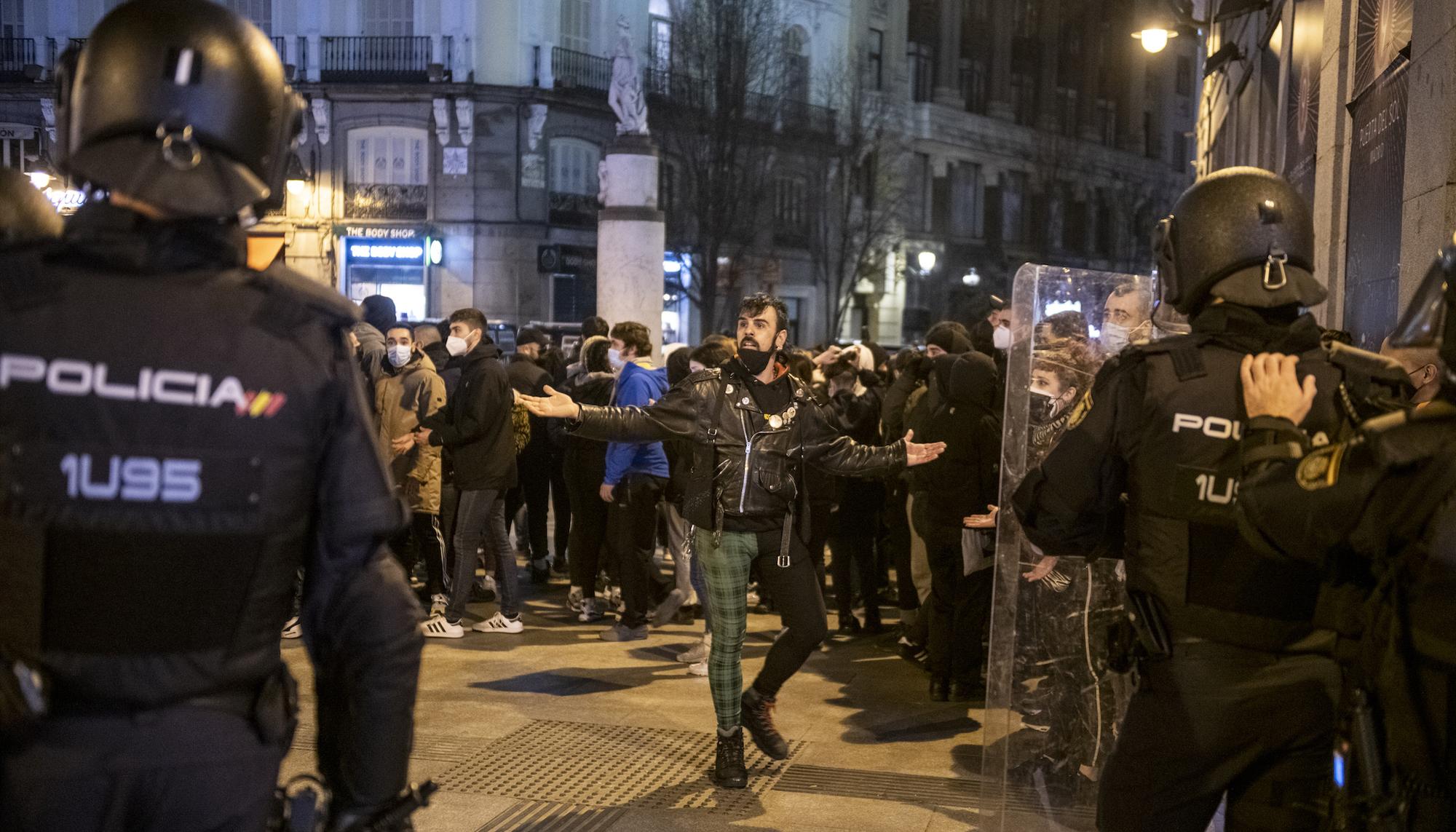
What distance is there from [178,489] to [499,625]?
759 centimetres

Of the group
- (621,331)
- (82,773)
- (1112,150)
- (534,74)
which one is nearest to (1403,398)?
(82,773)

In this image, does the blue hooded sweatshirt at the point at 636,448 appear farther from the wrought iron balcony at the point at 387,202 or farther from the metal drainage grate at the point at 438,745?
the wrought iron balcony at the point at 387,202

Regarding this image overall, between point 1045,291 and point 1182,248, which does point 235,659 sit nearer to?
point 1182,248

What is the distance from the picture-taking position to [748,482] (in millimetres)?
6211

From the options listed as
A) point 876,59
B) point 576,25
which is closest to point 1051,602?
point 576,25

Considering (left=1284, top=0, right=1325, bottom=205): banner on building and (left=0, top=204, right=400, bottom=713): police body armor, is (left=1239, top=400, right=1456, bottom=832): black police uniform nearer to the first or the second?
(left=0, top=204, right=400, bottom=713): police body armor

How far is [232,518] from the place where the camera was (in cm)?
220

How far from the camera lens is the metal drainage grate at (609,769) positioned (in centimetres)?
594

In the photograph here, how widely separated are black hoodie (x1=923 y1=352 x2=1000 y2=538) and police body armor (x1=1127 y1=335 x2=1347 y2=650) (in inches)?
174

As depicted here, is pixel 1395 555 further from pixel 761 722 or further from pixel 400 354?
pixel 400 354

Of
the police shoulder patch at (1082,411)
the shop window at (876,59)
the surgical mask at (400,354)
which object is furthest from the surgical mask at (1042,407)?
the shop window at (876,59)

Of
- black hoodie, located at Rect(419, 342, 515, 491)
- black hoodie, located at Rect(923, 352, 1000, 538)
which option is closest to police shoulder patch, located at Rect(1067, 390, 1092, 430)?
black hoodie, located at Rect(923, 352, 1000, 538)

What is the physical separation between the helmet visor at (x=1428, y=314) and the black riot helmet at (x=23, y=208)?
2482 millimetres

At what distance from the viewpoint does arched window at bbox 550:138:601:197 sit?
34.6 m
